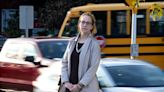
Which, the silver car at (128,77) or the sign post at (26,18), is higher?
the sign post at (26,18)

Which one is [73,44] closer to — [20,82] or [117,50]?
[20,82]

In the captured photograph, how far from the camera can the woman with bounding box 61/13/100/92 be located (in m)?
6.38

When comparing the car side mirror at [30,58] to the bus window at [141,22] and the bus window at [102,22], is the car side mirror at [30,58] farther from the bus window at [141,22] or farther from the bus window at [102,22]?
the bus window at [141,22]

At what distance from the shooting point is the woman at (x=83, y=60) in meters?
6.38

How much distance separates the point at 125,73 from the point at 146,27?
9.94 meters

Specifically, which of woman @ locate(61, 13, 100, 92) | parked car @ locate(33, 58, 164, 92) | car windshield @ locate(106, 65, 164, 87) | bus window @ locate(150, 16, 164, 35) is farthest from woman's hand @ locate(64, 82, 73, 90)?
bus window @ locate(150, 16, 164, 35)

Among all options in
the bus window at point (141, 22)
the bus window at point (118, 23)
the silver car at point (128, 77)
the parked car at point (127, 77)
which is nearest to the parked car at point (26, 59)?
the parked car at point (127, 77)

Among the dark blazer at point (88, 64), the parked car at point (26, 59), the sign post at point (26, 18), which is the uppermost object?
the sign post at point (26, 18)

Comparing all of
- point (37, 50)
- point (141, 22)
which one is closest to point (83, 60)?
point (37, 50)

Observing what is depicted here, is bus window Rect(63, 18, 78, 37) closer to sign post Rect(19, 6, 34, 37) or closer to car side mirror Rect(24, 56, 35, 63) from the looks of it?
sign post Rect(19, 6, 34, 37)

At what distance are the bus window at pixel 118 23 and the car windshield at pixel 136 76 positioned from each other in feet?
30.9

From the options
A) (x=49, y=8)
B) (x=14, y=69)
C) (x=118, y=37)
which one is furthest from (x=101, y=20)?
(x=49, y=8)

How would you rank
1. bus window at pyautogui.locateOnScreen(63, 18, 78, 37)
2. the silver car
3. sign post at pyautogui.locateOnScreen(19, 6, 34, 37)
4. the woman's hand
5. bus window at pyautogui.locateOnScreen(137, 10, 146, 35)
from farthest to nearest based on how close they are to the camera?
sign post at pyautogui.locateOnScreen(19, 6, 34, 37) → bus window at pyautogui.locateOnScreen(63, 18, 78, 37) → bus window at pyautogui.locateOnScreen(137, 10, 146, 35) → the silver car → the woman's hand

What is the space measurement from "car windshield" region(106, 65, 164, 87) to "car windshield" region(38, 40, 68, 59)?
3.94 meters
